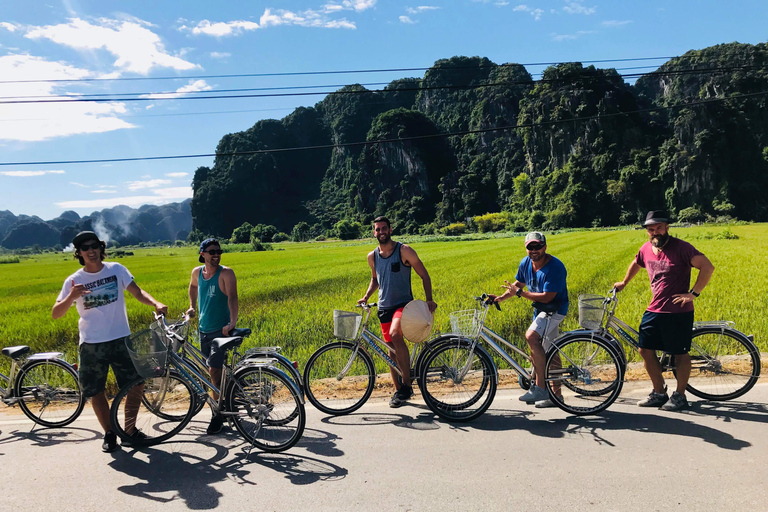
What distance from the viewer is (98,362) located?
12.9 ft

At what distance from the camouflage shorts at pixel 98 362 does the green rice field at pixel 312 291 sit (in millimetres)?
3102

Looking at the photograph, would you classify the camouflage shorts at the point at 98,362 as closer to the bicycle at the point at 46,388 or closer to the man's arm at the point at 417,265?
the bicycle at the point at 46,388

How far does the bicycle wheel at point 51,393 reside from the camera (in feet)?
15.0

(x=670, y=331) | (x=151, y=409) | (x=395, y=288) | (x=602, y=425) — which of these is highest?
(x=395, y=288)

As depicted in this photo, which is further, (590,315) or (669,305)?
(590,315)

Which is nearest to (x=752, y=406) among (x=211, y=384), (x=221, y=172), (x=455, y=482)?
(x=455, y=482)

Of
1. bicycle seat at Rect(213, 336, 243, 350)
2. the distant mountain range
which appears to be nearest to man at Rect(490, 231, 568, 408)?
bicycle seat at Rect(213, 336, 243, 350)

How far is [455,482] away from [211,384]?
6.96 ft

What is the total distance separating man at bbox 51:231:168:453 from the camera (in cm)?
388

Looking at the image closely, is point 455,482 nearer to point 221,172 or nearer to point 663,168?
point 221,172

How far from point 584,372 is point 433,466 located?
1844 millimetres

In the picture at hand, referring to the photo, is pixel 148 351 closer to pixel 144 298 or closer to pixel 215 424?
pixel 144 298

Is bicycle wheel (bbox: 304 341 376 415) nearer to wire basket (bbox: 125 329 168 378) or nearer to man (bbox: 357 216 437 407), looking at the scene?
man (bbox: 357 216 437 407)

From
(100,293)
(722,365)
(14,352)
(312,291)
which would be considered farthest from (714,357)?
(312,291)
